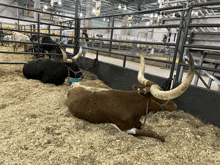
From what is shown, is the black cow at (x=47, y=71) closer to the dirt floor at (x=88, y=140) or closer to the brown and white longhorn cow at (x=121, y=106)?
the dirt floor at (x=88, y=140)

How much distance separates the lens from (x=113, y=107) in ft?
6.91

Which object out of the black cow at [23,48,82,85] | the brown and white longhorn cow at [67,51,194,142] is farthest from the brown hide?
the black cow at [23,48,82,85]

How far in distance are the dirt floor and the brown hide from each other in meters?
0.12

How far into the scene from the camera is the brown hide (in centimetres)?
202

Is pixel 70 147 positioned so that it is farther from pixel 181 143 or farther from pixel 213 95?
pixel 213 95

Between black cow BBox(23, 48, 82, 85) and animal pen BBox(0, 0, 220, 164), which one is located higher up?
black cow BBox(23, 48, 82, 85)

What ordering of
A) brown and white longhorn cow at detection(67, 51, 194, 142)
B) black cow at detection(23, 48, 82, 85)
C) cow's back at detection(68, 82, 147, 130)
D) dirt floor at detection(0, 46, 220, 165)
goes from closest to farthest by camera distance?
1. dirt floor at detection(0, 46, 220, 165)
2. brown and white longhorn cow at detection(67, 51, 194, 142)
3. cow's back at detection(68, 82, 147, 130)
4. black cow at detection(23, 48, 82, 85)

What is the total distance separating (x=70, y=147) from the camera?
65.4 inches

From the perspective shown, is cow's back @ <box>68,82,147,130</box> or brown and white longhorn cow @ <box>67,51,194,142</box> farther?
cow's back @ <box>68,82,147,130</box>

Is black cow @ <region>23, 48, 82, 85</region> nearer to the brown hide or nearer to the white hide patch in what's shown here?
the white hide patch

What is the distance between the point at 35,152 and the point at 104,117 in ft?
2.98

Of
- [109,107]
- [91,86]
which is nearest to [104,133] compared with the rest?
[109,107]

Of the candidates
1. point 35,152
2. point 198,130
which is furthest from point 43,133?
point 198,130

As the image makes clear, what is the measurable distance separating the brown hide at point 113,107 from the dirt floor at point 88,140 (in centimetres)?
12
